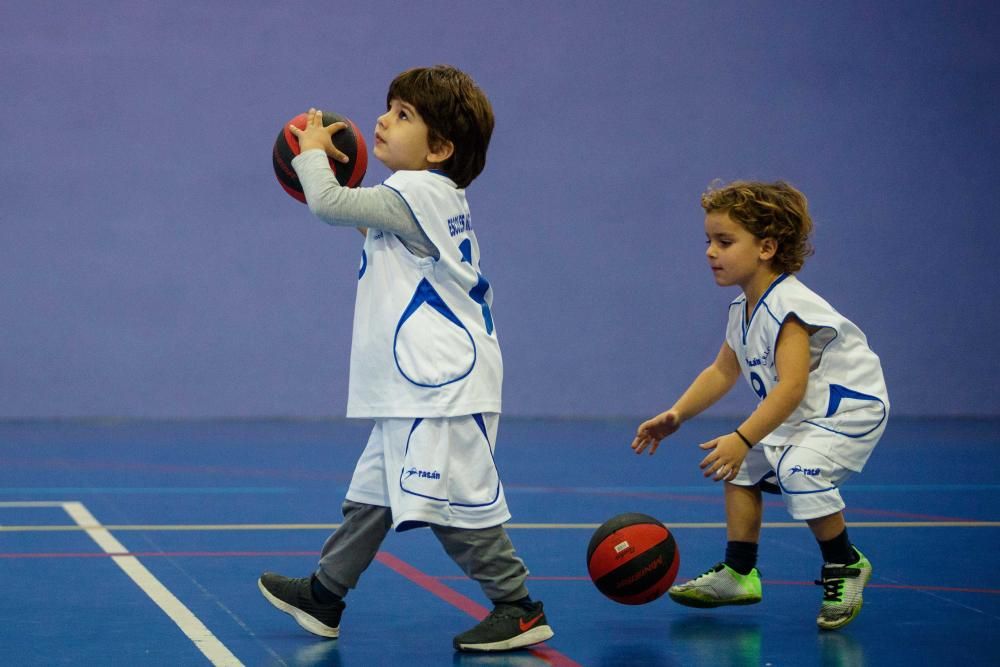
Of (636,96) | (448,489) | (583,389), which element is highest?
(636,96)

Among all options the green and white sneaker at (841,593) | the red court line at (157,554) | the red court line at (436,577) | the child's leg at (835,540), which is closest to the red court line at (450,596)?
the red court line at (436,577)

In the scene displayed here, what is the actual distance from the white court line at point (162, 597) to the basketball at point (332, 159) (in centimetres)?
116

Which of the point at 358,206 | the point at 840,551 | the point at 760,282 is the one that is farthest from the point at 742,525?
the point at 358,206

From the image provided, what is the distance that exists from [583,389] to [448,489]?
28.4 feet

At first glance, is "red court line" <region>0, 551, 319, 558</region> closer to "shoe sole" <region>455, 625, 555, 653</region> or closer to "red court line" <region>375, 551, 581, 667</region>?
"red court line" <region>375, 551, 581, 667</region>

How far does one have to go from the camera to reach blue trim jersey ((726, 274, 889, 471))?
3.62 meters

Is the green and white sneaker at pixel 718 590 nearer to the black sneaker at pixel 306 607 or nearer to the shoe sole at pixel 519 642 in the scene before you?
the shoe sole at pixel 519 642

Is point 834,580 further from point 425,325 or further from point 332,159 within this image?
point 332,159

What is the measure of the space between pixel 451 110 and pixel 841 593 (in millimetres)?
1643

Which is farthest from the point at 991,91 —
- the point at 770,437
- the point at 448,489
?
the point at 448,489

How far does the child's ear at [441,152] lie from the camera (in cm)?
333

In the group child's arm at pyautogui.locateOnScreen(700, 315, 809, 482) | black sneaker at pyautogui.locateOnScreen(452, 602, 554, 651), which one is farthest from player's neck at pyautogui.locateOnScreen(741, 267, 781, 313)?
black sneaker at pyautogui.locateOnScreen(452, 602, 554, 651)

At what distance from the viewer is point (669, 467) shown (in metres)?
7.69

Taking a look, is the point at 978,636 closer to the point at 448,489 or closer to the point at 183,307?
the point at 448,489
